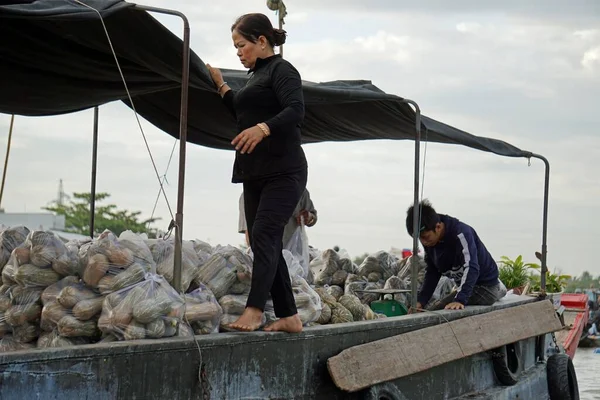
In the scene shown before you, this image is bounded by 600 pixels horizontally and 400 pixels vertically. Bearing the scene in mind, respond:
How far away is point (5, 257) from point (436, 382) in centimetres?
284

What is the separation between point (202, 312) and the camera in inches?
160

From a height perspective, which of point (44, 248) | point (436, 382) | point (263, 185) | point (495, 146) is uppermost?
point (495, 146)

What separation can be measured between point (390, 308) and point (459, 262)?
675mm

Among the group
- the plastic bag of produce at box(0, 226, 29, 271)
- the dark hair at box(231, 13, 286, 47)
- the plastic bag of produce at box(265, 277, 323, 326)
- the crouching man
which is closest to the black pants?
the plastic bag of produce at box(265, 277, 323, 326)

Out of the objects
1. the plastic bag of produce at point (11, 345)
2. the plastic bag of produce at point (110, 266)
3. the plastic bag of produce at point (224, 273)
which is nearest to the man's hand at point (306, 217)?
the plastic bag of produce at point (224, 273)

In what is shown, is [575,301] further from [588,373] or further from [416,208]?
[416,208]

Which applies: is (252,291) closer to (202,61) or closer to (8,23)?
(202,61)

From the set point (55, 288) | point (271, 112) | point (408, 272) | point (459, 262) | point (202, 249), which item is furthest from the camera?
point (408, 272)

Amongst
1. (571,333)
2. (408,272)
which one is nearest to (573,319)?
(571,333)

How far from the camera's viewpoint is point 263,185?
14.3 feet

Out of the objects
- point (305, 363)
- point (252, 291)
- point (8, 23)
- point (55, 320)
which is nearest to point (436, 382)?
point (305, 363)

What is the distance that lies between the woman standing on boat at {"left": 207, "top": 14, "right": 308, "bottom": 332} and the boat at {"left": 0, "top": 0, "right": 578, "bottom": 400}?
21 cm

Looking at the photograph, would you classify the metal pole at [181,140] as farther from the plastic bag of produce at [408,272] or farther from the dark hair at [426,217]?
the plastic bag of produce at [408,272]

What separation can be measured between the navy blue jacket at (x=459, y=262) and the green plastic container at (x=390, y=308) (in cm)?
43
